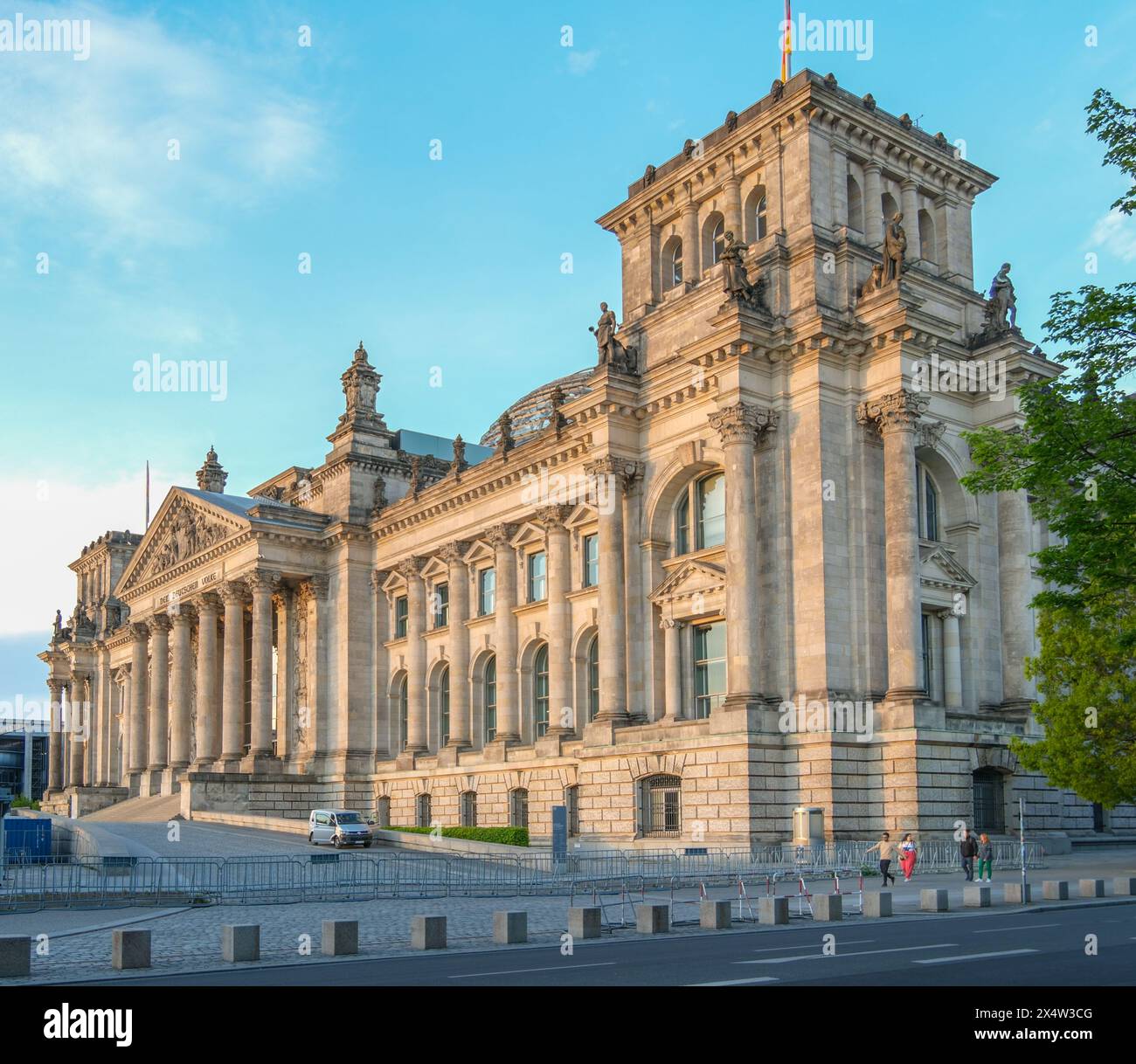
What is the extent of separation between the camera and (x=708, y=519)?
4569 cm

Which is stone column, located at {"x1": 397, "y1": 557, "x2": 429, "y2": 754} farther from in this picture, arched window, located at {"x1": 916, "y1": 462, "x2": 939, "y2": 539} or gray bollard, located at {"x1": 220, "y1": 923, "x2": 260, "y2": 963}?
gray bollard, located at {"x1": 220, "y1": 923, "x2": 260, "y2": 963}

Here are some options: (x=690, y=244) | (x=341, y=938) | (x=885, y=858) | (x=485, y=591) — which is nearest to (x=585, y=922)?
(x=341, y=938)

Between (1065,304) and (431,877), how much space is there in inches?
811

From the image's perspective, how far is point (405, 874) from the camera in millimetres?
35375

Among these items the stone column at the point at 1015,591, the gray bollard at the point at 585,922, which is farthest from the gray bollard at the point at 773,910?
the stone column at the point at 1015,591

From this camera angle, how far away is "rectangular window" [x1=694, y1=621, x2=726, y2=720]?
145ft

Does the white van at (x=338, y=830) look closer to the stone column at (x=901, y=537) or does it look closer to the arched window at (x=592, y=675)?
the arched window at (x=592, y=675)

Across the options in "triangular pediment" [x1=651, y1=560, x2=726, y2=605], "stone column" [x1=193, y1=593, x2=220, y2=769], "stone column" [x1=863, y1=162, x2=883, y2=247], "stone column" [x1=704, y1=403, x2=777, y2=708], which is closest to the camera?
"stone column" [x1=704, y1=403, x2=777, y2=708]

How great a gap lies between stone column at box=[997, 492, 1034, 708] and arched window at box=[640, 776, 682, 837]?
1096cm

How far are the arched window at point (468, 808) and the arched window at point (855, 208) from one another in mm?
27066

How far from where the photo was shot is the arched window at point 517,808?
53656 millimetres

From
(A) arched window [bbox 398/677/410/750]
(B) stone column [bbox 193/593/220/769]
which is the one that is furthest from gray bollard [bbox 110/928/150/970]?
(B) stone column [bbox 193/593/220/769]

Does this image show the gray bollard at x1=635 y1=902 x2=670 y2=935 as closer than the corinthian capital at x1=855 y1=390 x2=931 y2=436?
Yes
